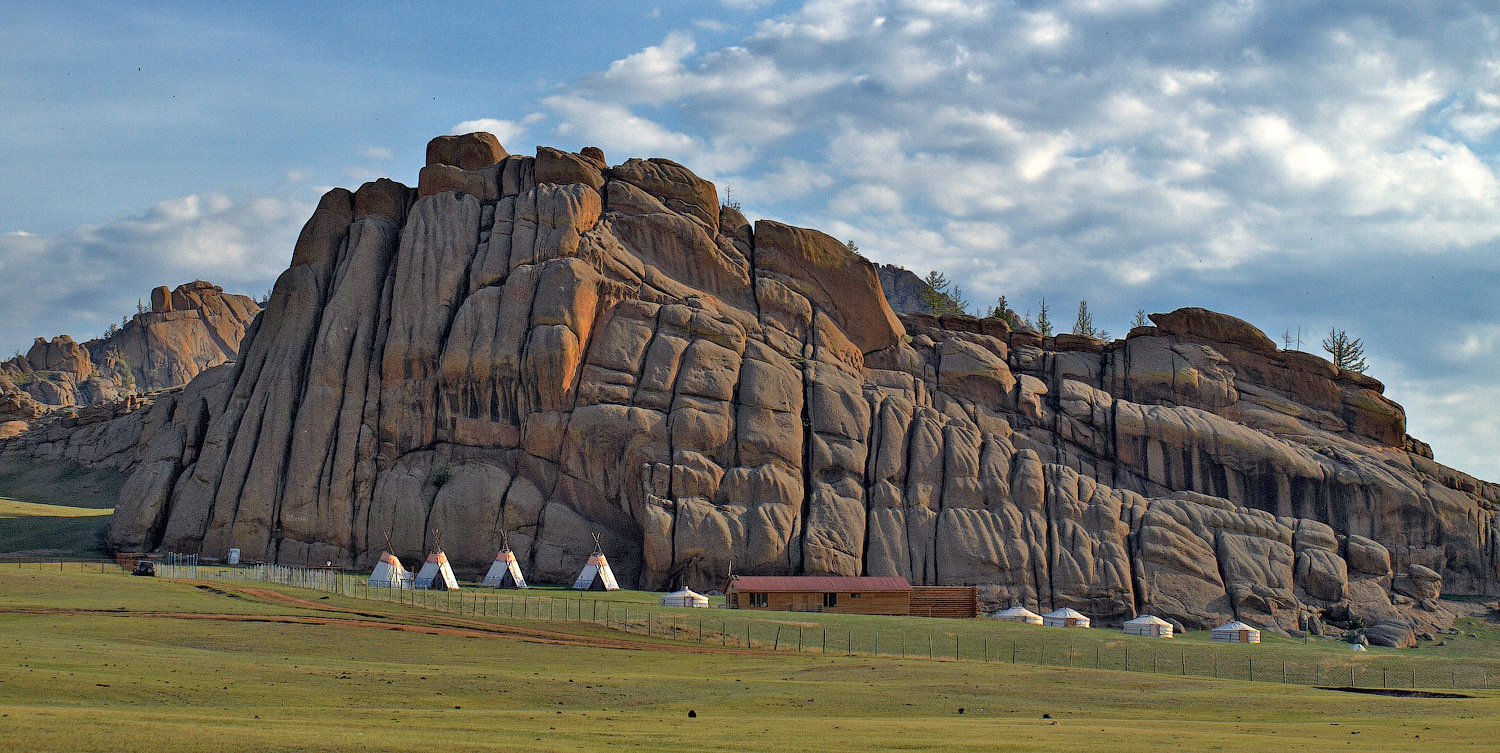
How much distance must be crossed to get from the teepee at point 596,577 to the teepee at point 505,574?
12.7 ft

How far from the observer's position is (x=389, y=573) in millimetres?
79625

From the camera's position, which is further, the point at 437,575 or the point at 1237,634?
the point at 437,575

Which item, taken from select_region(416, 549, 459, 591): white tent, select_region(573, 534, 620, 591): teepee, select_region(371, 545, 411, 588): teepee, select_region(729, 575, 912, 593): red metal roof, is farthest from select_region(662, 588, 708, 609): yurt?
select_region(371, 545, 411, 588): teepee

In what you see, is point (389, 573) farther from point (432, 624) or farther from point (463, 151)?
point (463, 151)

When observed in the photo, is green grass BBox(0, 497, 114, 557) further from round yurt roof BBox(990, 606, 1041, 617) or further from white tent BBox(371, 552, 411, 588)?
round yurt roof BBox(990, 606, 1041, 617)

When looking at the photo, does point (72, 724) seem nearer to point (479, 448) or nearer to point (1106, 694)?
point (1106, 694)

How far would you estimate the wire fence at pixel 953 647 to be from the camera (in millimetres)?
59344

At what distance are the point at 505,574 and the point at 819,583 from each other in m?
20.7

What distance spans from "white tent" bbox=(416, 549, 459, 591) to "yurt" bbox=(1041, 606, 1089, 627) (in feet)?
124

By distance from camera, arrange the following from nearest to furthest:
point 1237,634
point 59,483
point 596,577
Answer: point 1237,634
point 596,577
point 59,483

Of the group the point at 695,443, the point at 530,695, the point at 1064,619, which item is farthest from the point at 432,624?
the point at 1064,619

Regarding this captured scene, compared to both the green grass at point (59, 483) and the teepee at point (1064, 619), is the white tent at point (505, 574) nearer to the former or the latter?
the teepee at point (1064, 619)

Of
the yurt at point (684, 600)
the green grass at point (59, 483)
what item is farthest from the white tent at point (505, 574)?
the green grass at point (59, 483)

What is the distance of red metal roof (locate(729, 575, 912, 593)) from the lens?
3002 inches
